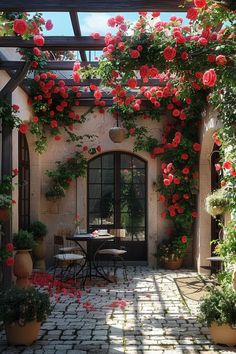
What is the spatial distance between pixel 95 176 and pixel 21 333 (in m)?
5.95

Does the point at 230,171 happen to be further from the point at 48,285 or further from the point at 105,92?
the point at 105,92

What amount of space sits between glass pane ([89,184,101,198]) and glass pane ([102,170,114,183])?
18cm

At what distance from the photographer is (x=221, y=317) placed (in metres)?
4.74

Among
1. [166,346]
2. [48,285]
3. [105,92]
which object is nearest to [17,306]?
[166,346]

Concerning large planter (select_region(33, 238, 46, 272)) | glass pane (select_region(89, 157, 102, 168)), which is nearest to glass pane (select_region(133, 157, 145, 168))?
glass pane (select_region(89, 157, 102, 168))

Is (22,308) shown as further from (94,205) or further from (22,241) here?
(94,205)

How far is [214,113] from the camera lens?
7.93 meters

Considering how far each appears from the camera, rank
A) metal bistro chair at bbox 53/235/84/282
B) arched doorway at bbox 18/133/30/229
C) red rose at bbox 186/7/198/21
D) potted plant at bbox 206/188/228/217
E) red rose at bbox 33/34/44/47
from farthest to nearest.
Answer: arched doorway at bbox 18/133/30/229 < metal bistro chair at bbox 53/235/84/282 < potted plant at bbox 206/188/228/217 < red rose at bbox 33/34/44/47 < red rose at bbox 186/7/198/21

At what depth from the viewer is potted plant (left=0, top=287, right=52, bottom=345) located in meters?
4.77

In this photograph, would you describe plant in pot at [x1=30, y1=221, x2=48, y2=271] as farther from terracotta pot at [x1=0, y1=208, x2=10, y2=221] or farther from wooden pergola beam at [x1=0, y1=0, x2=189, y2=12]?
wooden pergola beam at [x1=0, y1=0, x2=189, y2=12]

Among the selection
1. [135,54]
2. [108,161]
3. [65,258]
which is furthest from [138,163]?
[135,54]

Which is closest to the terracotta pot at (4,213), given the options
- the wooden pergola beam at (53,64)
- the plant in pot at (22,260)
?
the plant in pot at (22,260)

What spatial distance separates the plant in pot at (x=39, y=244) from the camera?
9.46 metres

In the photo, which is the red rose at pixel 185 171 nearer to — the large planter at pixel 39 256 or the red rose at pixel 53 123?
the red rose at pixel 53 123
